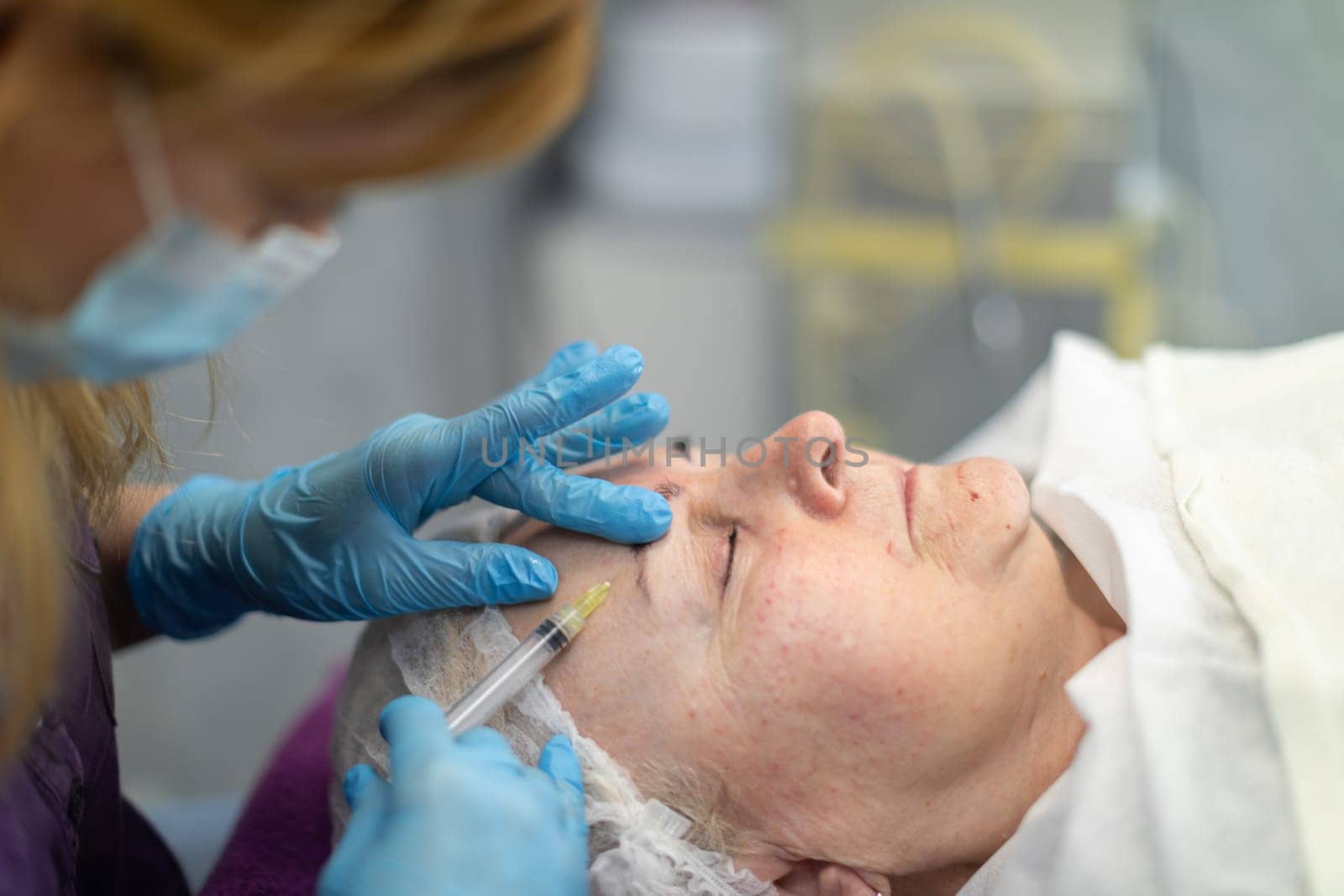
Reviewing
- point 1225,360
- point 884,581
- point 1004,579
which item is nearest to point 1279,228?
point 1225,360

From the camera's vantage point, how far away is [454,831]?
85 cm

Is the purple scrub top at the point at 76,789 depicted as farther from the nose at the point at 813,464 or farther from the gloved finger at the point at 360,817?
the nose at the point at 813,464

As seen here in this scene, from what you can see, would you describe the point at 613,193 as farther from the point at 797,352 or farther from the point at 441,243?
the point at 797,352

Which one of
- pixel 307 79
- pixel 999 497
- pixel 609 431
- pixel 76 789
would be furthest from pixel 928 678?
pixel 76 789

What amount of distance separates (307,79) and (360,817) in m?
0.59

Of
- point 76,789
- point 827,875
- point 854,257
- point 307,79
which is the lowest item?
point 827,875

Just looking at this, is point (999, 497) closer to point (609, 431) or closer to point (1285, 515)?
point (1285, 515)

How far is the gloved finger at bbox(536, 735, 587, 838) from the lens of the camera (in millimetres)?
907

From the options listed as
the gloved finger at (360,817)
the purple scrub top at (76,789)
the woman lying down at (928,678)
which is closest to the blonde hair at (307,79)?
the purple scrub top at (76,789)

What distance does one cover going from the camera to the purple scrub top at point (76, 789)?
0.87m

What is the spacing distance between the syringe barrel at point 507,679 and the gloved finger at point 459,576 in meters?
0.05

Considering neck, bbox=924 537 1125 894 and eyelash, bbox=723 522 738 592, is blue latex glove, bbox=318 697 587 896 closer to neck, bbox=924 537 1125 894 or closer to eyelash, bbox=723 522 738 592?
eyelash, bbox=723 522 738 592

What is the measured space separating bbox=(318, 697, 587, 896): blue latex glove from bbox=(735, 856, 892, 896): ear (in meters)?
0.18

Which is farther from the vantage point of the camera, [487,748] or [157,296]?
[487,748]
